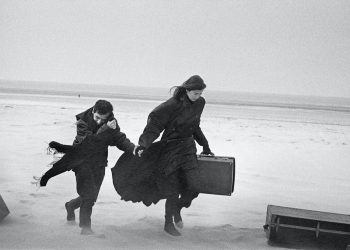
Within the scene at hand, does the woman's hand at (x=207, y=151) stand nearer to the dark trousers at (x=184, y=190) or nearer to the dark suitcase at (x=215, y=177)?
the dark suitcase at (x=215, y=177)

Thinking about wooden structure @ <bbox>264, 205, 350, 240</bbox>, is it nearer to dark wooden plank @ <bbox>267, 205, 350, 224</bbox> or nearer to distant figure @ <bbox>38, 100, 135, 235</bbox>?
dark wooden plank @ <bbox>267, 205, 350, 224</bbox>

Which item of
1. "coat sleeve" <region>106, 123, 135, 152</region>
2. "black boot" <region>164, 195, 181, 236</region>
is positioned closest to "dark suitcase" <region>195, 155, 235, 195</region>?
"black boot" <region>164, 195, 181, 236</region>

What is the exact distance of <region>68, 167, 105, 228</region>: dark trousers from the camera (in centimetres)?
455

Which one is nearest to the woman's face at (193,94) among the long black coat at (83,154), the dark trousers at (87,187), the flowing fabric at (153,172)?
the flowing fabric at (153,172)

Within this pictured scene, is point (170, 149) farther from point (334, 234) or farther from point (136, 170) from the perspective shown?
point (334, 234)

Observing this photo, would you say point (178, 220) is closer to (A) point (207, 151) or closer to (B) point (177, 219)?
(B) point (177, 219)

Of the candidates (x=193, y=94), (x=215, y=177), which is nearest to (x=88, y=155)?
(x=193, y=94)

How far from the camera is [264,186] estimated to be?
7.55m

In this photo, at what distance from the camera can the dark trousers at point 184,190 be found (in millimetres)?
4773

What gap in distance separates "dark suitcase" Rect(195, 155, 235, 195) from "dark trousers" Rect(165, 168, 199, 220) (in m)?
0.11

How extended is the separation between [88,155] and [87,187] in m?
0.31

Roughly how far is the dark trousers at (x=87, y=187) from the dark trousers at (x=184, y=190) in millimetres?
777

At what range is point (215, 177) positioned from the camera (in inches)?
193

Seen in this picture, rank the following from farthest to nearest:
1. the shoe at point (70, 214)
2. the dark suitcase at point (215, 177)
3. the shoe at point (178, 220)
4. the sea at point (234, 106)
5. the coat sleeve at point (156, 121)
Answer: the sea at point (234, 106), the shoe at point (178, 220), the shoe at point (70, 214), the dark suitcase at point (215, 177), the coat sleeve at point (156, 121)
